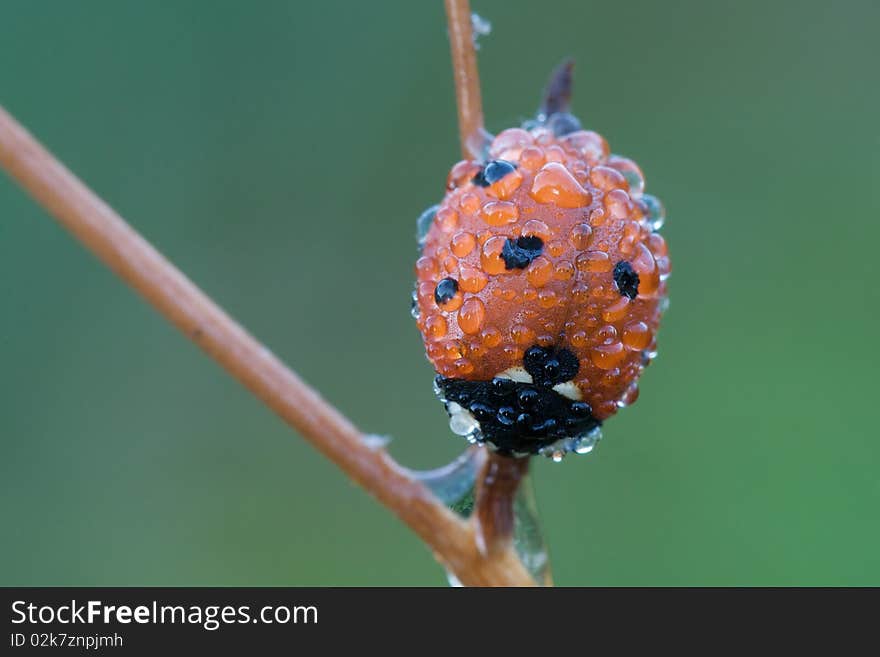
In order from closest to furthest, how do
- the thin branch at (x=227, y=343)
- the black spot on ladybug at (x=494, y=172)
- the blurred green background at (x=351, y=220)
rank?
the thin branch at (x=227, y=343)
the black spot on ladybug at (x=494, y=172)
the blurred green background at (x=351, y=220)

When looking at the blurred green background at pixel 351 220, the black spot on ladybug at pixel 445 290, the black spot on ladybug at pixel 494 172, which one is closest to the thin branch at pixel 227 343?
the black spot on ladybug at pixel 445 290

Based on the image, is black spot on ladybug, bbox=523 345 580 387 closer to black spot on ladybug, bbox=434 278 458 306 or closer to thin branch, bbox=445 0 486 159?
black spot on ladybug, bbox=434 278 458 306

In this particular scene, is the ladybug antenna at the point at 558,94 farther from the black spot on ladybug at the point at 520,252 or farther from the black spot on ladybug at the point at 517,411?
the black spot on ladybug at the point at 517,411

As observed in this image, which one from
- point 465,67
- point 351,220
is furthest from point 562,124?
point 351,220

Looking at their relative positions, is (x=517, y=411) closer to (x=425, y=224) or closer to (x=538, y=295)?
(x=538, y=295)

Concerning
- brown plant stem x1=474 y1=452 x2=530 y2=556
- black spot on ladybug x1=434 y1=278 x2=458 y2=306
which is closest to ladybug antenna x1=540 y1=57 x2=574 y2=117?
black spot on ladybug x1=434 y1=278 x2=458 y2=306

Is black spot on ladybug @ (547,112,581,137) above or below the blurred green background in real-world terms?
below
